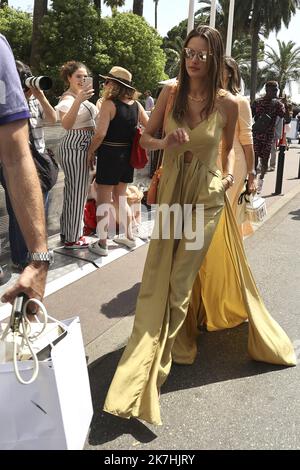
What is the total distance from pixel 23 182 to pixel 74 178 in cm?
348

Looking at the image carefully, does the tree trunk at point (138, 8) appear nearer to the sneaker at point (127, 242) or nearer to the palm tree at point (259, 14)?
the palm tree at point (259, 14)

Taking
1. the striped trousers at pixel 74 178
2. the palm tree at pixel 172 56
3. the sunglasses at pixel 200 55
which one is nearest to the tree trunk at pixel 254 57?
the palm tree at pixel 172 56

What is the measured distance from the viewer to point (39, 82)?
3832 mm

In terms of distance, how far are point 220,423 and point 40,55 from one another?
67.6ft

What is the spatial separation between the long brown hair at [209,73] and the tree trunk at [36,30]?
18788 millimetres

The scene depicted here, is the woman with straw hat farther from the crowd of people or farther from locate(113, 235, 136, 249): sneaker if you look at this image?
the crowd of people

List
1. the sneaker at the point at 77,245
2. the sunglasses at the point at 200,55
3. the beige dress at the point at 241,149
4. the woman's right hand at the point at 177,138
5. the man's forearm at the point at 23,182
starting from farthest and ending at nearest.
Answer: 1. the sneaker at the point at 77,245
2. the beige dress at the point at 241,149
3. the sunglasses at the point at 200,55
4. the woman's right hand at the point at 177,138
5. the man's forearm at the point at 23,182

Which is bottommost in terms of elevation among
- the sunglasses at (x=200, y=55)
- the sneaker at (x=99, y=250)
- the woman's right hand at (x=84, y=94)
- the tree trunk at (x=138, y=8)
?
the sneaker at (x=99, y=250)

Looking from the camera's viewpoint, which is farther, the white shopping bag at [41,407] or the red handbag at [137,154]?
the red handbag at [137,154]

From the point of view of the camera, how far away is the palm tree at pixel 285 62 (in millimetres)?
54469

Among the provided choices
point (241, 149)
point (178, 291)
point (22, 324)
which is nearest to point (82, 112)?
point (241, 149)

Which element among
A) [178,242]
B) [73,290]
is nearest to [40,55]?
[73,290]

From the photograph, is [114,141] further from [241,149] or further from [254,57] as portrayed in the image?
[254,57]

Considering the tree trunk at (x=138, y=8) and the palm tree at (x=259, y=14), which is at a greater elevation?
the palm tree at (x=259, y=14)
